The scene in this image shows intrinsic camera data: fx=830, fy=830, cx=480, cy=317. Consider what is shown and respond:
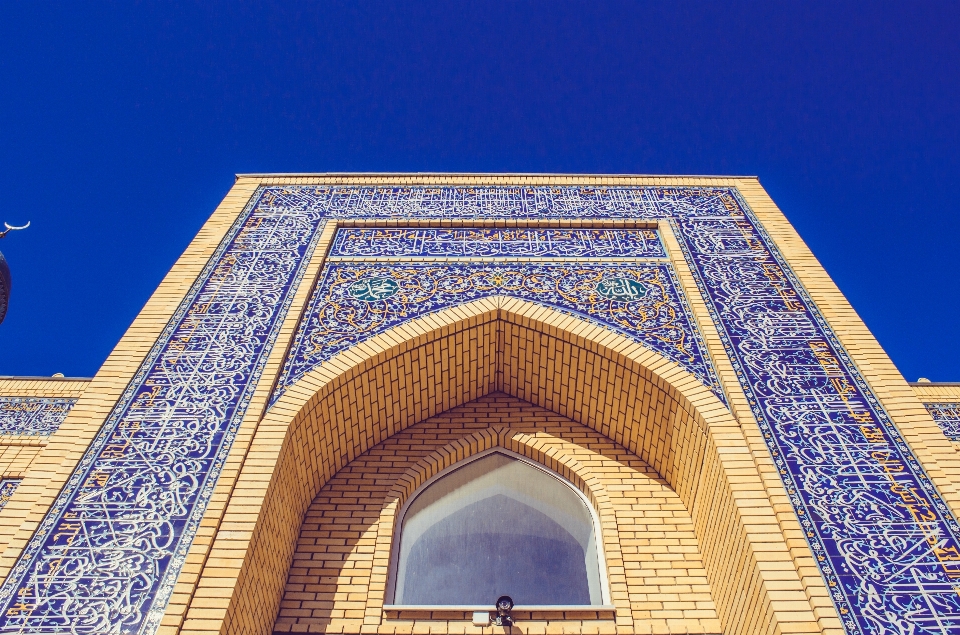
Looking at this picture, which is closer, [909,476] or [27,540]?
[27,540]

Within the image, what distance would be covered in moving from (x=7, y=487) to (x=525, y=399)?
301 cm

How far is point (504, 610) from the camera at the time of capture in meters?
3.62

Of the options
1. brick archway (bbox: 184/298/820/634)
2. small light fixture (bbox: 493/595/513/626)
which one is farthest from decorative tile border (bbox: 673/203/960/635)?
small light fixture (bbox: 493/595/513/626)

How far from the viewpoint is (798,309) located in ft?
16.1

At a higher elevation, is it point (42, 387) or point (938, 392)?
point (938, 392)

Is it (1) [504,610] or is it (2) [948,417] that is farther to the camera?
(2) [948,417]

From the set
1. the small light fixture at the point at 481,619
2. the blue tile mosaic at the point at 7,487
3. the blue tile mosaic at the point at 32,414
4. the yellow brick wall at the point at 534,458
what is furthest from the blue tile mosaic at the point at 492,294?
the blue tile mosaic at the point at 32,414

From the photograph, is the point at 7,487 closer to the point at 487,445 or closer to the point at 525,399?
the point at 487,445

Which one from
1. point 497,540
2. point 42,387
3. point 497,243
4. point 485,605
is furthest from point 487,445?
point 42,387

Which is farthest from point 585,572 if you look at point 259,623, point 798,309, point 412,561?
point 798,309

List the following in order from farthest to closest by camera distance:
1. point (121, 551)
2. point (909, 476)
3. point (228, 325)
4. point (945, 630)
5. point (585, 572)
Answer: point (228, 325)
point (585, 572)
point (909, 476)
point (121, 551)
point (945, 630)

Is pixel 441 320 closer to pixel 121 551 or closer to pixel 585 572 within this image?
pixel 585 572

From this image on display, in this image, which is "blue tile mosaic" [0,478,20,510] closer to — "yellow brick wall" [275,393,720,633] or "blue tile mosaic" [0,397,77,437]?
"blue tile mosaic" [0,397,77,437]

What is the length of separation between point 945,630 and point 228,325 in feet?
12.3
